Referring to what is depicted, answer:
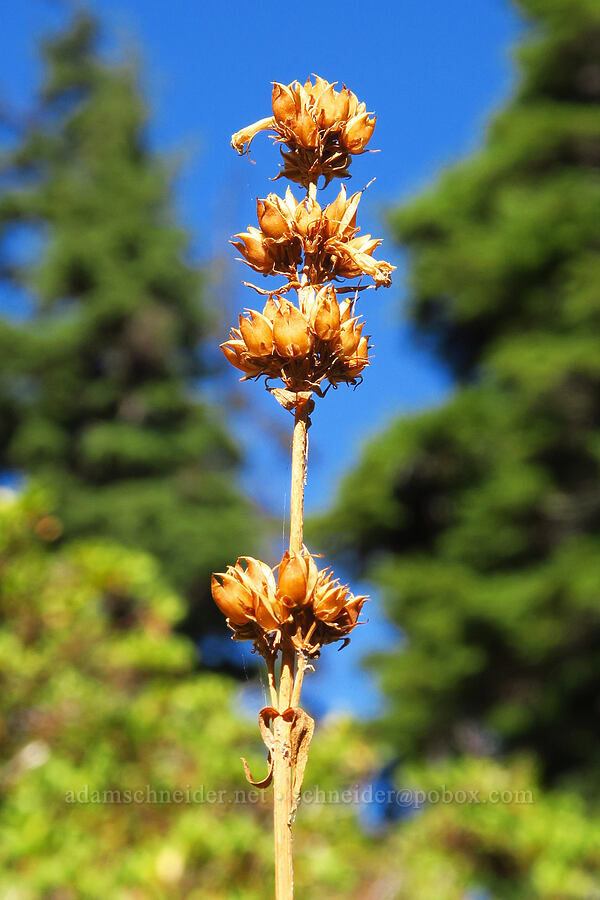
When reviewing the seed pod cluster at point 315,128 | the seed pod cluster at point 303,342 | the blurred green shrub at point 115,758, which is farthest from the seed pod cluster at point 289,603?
the blurred green shrub at point 115,758

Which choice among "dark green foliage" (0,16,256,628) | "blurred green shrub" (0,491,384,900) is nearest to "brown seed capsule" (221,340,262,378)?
"blurred green shrub" (0,491,384,900)

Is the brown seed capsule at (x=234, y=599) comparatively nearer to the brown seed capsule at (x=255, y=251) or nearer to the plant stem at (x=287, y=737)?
the plant stem at (x=287, y=737)

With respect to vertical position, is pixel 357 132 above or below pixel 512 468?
below

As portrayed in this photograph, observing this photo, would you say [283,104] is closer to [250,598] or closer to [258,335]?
[258,335]

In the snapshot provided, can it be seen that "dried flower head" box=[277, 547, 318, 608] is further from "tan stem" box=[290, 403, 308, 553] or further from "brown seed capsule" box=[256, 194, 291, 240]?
"brown seed capsule" box=[256, 194, 291, 240]

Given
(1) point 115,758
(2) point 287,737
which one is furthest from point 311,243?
(1) point 115,758

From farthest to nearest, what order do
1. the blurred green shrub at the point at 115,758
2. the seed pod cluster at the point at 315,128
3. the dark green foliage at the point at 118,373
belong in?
the dark green foliage at the point at 118,373 < the blurred green shrub at the point at 115,758 < the seed pod cluster at the point at 315,128
